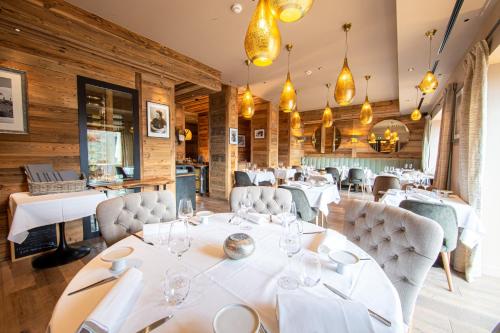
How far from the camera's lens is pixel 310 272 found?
2.90 ft

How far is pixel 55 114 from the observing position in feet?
9.03

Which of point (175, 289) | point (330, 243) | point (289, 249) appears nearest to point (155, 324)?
point (175, 289)

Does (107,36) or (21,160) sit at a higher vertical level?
(107,36)

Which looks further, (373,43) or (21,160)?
(373,43)

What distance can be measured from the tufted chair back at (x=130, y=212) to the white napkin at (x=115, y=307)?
91 centimetres

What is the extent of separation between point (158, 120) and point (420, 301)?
448 centimetres

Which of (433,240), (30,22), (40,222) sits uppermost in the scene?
(30,22)

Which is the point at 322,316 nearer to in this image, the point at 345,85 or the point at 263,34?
the point at 263,34

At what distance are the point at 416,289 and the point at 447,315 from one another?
4.24 ft

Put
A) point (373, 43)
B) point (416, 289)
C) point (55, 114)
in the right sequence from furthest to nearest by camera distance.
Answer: point (373, 43)
point (55, 114)
point (416, 289)

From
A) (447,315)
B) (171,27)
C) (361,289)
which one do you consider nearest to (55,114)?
(171,27)

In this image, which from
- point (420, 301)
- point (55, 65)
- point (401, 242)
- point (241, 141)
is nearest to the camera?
A: point (401, 242)

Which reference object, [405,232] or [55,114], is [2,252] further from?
[405,232]

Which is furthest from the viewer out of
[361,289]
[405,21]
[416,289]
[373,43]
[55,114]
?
[373,43]
